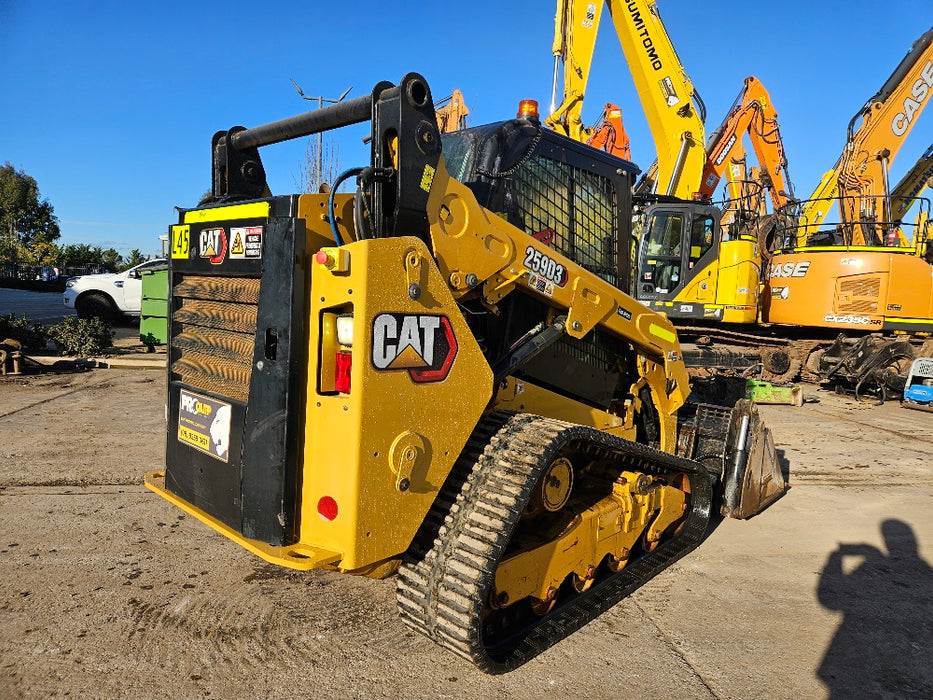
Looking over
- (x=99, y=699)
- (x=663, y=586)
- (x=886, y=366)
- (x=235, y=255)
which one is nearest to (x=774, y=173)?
(x=886, y=366)

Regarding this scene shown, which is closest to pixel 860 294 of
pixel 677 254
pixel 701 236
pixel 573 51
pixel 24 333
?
pixel 701 236

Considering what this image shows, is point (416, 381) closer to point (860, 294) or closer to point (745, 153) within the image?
point (860, 294)

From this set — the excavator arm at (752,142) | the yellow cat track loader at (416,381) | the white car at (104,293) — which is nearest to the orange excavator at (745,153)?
the excavator arm at (752,142)

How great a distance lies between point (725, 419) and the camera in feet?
15.5

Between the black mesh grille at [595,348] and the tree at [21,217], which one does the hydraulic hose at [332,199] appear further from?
the tree at [21,217]

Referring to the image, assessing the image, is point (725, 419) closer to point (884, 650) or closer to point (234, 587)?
point (884, 650)

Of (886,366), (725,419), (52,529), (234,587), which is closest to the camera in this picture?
(234,587)

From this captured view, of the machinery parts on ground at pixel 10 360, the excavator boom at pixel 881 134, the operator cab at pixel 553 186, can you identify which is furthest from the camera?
the excavator boom at pixel 881 134

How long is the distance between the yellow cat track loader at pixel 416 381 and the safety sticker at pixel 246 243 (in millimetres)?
11

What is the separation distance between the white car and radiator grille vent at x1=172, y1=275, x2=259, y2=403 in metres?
14.0

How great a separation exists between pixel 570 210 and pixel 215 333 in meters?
2.05

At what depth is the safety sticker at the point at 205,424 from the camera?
9.01 ft

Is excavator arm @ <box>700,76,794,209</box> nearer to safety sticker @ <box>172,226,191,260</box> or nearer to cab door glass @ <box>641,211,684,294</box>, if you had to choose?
cab door glass @ <box>641,211,684,294</box>

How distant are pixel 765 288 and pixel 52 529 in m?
12.1
